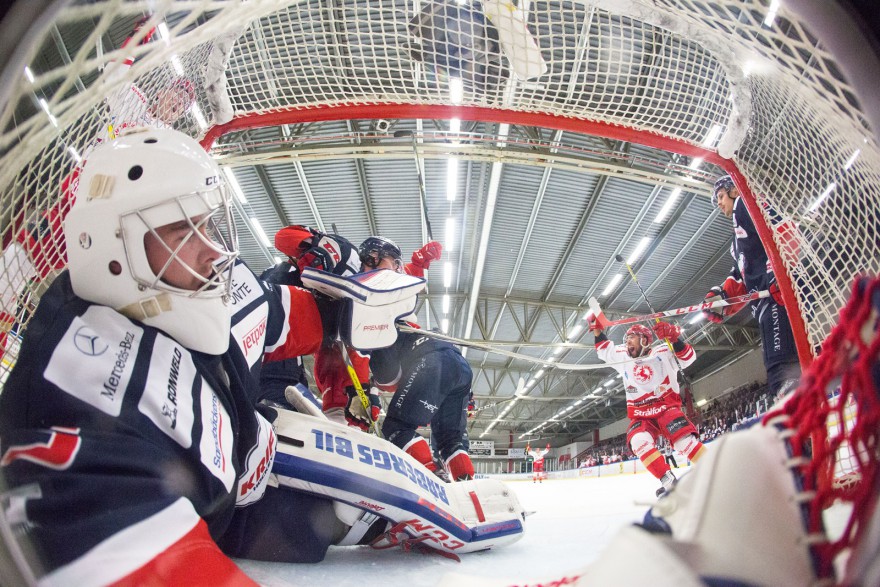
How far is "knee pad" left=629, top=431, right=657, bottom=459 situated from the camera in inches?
136

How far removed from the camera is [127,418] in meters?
0.63

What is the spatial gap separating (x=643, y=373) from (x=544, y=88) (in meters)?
2.76

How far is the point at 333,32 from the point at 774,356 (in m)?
2.75

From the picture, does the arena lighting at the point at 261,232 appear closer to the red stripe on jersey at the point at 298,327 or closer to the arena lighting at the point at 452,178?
the arena lighting at the point at 452,178

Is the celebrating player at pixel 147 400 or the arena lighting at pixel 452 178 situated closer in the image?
the celebrating player at pixel 147 400

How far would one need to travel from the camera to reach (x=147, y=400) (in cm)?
67

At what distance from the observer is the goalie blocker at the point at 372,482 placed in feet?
3.89

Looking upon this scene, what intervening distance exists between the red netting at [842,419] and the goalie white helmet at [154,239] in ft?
2.99

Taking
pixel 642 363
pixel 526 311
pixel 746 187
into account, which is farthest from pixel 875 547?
pixel 526 311

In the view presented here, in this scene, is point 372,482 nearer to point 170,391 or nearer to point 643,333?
point 170,391

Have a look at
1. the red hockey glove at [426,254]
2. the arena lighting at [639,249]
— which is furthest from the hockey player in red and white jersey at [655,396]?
the arena lighting at [639,249]

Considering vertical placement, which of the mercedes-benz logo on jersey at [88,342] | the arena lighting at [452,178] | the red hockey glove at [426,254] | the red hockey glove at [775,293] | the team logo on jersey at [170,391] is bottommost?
the team logo on jersey at [170,391]

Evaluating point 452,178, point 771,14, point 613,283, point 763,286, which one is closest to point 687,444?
point 763,286

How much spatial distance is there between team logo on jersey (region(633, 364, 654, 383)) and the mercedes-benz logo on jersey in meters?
3.89
